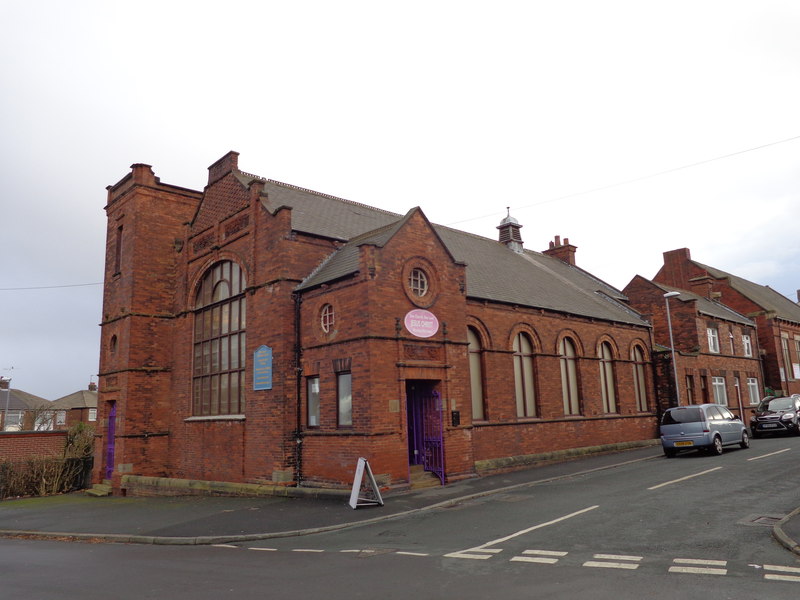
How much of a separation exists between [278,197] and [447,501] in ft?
37.8

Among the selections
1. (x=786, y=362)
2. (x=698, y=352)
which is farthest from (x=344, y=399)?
(x=786, y=362)

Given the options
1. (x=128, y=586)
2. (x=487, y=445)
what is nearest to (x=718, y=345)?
(x=487, y=445)

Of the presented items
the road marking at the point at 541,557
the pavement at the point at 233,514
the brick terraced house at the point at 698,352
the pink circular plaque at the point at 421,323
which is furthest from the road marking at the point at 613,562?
the brick terraced house at the point at 698,352

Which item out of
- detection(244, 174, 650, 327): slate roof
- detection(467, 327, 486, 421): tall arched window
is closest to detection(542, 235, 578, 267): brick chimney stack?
detection(244, 174, 650, 327): slate roof

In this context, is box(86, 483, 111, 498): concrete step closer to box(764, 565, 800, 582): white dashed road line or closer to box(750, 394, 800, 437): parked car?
box(764, 565, 800, 582): white dashed road line

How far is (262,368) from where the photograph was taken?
17.2 metres

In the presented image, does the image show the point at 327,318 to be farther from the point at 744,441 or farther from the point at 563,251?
the point at 563,251

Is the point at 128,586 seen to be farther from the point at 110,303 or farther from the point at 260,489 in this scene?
the point at 110,303

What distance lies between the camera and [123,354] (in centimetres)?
2180

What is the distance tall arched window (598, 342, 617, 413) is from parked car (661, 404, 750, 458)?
4498mm

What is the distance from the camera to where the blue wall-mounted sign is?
16938 millimetres

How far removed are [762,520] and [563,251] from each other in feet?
89.0

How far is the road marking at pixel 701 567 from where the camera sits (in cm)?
689

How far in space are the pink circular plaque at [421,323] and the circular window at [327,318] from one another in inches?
83.1
